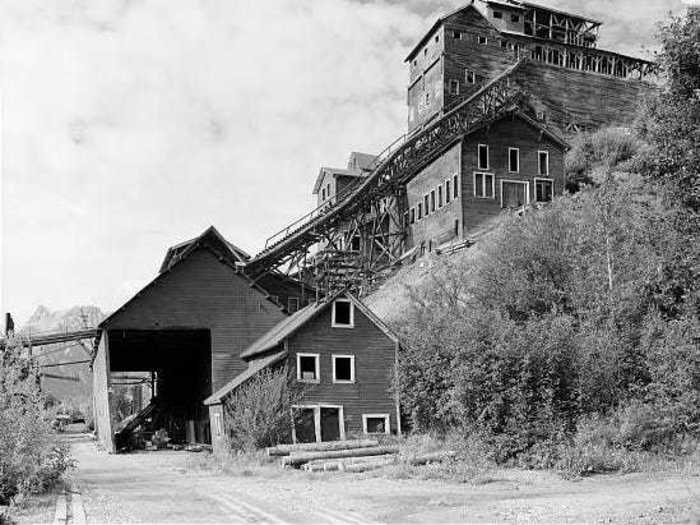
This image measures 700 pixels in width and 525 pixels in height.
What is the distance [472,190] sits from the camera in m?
58.3

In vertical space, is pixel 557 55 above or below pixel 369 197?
above

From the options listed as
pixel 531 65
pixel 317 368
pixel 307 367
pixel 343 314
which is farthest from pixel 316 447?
pixel 531 65

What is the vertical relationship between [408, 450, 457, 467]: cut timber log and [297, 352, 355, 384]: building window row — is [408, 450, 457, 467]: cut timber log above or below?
below

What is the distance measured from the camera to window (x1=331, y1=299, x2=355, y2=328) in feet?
131

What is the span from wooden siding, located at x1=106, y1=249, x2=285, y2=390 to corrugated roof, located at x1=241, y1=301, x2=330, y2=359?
0.91m

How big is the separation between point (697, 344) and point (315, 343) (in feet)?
57.3

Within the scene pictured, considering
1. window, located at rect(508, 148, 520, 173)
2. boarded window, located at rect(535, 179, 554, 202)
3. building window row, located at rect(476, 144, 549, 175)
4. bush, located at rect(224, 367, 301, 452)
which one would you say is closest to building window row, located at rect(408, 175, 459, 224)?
building window row, located at rect(476, 144, 549, 175)

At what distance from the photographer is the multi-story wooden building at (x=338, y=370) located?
127ft

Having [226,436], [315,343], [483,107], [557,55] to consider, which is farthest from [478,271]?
[557,55]

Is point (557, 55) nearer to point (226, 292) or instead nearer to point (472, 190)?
point (472, 190)

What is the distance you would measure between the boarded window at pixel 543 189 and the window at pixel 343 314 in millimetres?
24339

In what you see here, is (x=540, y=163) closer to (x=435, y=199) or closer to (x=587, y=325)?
(x=435, y=199)

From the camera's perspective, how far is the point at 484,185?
193ft

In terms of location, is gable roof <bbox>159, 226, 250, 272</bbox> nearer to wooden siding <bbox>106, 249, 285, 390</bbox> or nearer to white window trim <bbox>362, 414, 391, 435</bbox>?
wooden siding <bbox>106, 249, 285, 390</bbox>
